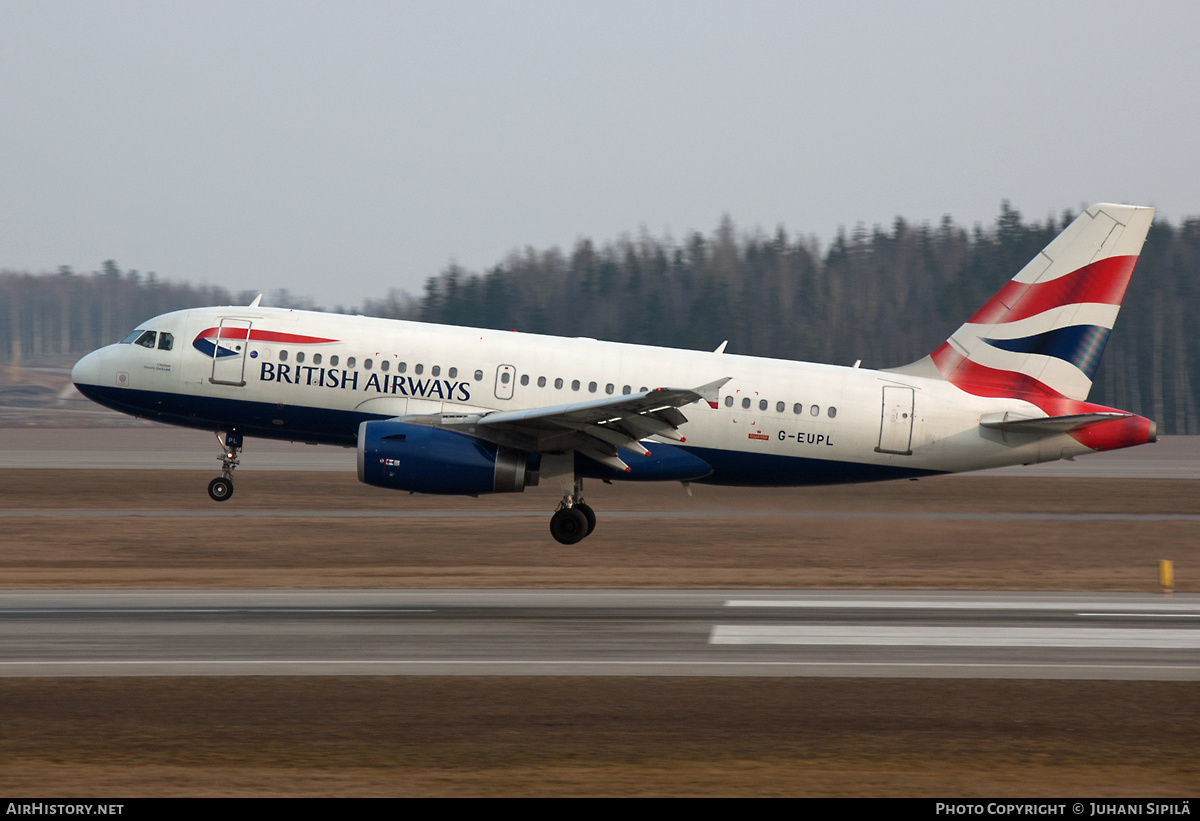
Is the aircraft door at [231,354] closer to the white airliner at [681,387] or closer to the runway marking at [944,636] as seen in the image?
the white airliner at [681,387]

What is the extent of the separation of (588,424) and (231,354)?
8.51m

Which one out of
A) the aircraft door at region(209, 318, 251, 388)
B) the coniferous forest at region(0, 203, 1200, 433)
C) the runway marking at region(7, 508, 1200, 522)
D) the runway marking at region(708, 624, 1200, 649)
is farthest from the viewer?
the coniferous forest at region(0, 203, 1200, 433)

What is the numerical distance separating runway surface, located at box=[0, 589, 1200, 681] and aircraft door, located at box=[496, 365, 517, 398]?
6.02m

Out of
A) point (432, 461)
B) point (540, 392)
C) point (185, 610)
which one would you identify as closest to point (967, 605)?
point (540, 392)

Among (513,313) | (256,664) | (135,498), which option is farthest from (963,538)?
(513,313)

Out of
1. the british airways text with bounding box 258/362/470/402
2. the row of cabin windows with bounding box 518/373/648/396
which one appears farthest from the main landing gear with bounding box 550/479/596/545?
the british airways text with bounding box 258/362/470/402

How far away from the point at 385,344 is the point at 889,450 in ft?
38.4

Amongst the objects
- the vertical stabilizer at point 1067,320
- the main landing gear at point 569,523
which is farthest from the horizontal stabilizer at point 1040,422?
the main landing gear at point 569,523

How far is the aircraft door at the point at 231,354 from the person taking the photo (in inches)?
1086

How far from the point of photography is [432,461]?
1003 inches

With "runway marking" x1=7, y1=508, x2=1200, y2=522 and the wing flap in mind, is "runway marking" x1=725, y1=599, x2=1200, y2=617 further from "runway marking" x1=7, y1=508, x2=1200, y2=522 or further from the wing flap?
"runway marking" x1=7, y1=508, x2=1200, y2=522

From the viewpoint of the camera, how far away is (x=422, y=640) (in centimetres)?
1758

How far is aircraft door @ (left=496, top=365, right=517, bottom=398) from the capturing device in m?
27.3

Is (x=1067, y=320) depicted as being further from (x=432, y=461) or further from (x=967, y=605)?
(x=432, y=461)
